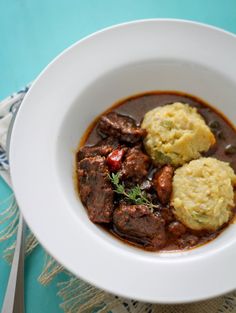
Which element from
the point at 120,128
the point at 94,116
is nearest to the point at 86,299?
the point at 120,128

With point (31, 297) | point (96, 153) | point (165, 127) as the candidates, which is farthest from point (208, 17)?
point (31, 297)

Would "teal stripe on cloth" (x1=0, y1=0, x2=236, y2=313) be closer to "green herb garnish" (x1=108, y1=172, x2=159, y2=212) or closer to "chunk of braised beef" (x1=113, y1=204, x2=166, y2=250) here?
"green herb garnish" (x1=108, y1=172, x2=159, y2=212)

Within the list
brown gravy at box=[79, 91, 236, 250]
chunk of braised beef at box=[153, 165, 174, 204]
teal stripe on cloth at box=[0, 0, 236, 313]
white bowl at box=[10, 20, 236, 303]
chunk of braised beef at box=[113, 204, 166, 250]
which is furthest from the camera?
teal stripe on cloth at box=[0, 0, 236, 313]

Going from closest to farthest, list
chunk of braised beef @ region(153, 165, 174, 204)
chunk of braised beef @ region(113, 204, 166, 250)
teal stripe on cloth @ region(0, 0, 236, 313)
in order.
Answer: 1. chunk of braised beef @ region(113, 204, 166, 250)
2. chunk of braised beef @ region(153, 165, 174, 204)
3. teal stripe on cloth @ region(0, 0, 236, 313)

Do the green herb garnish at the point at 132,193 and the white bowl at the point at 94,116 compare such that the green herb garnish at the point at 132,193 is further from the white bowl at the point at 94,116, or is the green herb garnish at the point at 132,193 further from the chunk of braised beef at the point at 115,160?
the white bowl at the point at 94,116

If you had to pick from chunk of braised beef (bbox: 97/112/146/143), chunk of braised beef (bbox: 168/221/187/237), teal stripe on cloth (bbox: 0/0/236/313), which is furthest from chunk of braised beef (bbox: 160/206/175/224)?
teal stripe on cloth (bbox: 0/0/236/313)
